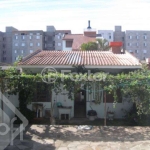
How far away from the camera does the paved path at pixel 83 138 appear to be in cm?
729

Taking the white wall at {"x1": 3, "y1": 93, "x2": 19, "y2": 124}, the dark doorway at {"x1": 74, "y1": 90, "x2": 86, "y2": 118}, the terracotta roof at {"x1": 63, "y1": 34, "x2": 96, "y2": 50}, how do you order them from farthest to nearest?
1. the terracotta roof at {"x1": 63, "y1": 34, "x2": 96, "y2": 50}
2. the dark doorway at {"x1": 74, "y1": 90, "x2": 86, "y2": 118}
3. the white wall at {"x1": 3, "y1": 93, "x2": 19, "y2": 124}

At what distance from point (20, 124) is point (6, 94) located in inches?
67.4

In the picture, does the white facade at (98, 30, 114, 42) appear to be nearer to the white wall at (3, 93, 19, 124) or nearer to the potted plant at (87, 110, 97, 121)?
the potted plant at (87, 110, 97, 121)

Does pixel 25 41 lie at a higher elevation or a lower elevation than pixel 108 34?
lower

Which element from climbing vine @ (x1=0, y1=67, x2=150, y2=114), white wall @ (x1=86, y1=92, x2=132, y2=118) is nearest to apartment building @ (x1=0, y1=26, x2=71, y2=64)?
white wall @ (x1=86, y1=92, x2=132, y2=118)

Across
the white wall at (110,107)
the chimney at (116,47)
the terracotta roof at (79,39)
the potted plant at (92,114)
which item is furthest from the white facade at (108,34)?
the potted plant at (92,114)

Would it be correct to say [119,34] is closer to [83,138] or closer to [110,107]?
[110,107]

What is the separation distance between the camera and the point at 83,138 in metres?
8.20

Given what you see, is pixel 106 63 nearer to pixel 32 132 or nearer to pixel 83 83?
pixel 83 83

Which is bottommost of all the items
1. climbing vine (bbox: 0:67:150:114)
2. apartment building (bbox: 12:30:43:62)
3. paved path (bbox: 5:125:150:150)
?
paved path (bbox: 5:125:150:150)

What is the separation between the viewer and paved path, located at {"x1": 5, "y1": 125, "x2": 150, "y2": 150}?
729cm

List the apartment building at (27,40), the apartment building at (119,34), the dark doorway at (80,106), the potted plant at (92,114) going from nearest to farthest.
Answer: the potted plant at (92,114), the dark doorway at (80,106), the apartment building at (27,40), the apartment building at (119,34)

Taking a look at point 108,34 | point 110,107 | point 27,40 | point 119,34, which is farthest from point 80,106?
point 119,34

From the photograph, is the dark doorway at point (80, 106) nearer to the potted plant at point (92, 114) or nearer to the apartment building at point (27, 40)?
the potted plant at point (92, 114)
